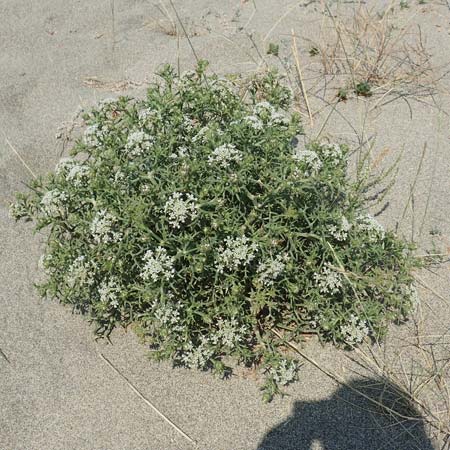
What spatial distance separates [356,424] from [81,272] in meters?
1.42

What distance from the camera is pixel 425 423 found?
249 centimetres

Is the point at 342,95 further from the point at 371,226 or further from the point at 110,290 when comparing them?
the point at 110,290

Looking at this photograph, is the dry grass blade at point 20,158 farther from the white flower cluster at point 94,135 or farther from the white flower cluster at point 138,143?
the white flower cluster at point 138,143

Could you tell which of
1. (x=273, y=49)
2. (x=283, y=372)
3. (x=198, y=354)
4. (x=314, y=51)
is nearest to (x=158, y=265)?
(x=198, y=354)

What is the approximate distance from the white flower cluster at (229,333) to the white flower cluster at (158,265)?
0.38 meters

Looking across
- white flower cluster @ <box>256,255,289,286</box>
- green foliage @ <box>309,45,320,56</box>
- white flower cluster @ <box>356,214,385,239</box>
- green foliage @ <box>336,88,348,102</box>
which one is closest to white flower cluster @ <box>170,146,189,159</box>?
white flower cluster @ <box>256,255,289,286</box>

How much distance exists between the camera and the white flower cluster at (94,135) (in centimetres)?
286

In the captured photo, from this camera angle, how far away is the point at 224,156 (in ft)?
7.94

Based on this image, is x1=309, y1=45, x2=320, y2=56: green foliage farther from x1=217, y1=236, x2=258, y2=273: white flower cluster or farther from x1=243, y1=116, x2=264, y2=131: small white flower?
x1=217, y1=236, x2=258, y2=273: white flower cluster

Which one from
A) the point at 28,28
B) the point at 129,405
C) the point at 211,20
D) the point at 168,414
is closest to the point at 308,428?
the point at 168,414

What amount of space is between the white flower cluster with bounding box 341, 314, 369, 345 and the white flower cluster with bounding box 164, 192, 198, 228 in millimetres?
898

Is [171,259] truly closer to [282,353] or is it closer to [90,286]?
[90,286]

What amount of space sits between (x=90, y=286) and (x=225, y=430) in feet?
3.04

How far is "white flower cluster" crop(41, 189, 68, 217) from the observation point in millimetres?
2619
